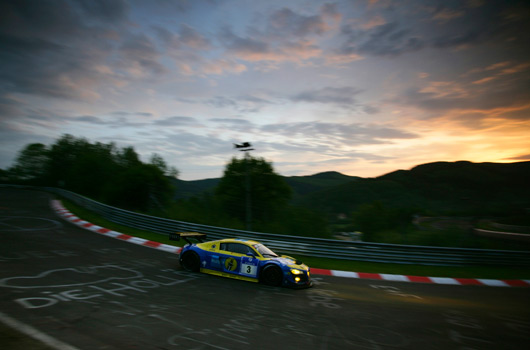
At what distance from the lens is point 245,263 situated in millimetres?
9078

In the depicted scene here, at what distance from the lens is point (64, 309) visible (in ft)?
18.9

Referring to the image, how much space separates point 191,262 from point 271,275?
2.67 metres

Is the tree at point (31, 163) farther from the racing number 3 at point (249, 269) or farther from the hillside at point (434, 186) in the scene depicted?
the racing number 3 at point (249, 269)

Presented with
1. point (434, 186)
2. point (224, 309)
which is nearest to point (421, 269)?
point (224, 309)

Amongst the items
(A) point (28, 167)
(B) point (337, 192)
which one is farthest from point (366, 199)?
(A) point (28, 167)

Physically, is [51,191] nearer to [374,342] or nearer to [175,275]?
[175,275]

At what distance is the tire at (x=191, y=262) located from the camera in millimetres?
9648

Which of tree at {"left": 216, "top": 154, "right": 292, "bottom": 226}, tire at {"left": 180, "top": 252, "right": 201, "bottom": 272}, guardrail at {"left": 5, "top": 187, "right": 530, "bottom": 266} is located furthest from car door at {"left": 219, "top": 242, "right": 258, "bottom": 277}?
tree at {"left": 216, "top": 154, "right": 292, "bottom": 226}

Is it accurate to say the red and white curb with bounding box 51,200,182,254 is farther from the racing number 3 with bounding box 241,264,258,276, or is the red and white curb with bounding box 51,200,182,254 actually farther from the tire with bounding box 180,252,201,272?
the racing number 3 with bounding box 241,264,258,276

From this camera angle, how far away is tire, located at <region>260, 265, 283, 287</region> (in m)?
8.69

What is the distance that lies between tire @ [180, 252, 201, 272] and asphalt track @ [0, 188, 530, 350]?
10.7 inches

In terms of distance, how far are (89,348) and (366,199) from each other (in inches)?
1527

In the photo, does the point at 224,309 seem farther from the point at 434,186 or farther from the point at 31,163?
the point at 31,163

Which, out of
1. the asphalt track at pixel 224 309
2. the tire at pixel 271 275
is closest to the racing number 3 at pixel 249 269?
the tire at pixel 271 275
